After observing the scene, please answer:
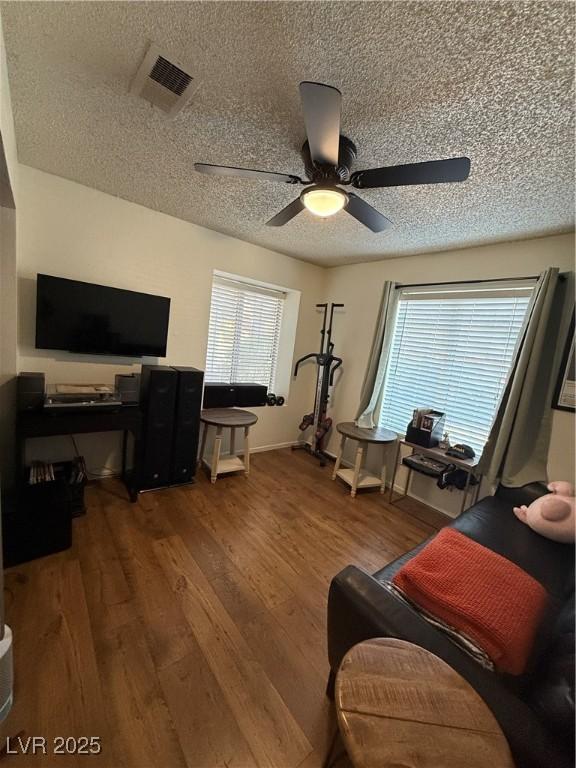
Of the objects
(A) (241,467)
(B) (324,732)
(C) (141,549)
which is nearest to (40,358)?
(C) (141,549)

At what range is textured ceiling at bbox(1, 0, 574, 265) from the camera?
3.00 ft

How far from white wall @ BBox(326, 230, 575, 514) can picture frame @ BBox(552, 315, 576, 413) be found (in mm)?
60

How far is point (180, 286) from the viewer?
2781 millimetres

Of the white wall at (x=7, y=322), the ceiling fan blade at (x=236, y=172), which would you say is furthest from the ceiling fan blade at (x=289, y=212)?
the white wall at (x=7, y=322)

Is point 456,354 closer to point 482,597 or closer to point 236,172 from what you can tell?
point 482,597

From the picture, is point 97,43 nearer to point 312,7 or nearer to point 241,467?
point 312,7

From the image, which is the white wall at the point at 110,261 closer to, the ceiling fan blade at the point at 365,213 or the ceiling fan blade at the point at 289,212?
the ceiling fan blade at the point at 289,212

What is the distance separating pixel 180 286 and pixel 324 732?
119 inches

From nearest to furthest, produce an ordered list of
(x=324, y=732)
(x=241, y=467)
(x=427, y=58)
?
(x=427, y=58) → (x=324, y=732) → (x=241, y=467)

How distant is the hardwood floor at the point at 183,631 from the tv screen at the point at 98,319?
1.22 m

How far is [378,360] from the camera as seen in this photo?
3.14 metres

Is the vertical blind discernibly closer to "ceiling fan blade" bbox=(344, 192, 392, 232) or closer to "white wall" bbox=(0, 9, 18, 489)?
"white wall" bbox=(0, 9, 18, 489)

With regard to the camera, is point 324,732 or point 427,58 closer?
point 427,58

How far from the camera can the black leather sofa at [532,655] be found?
25.4 inches
